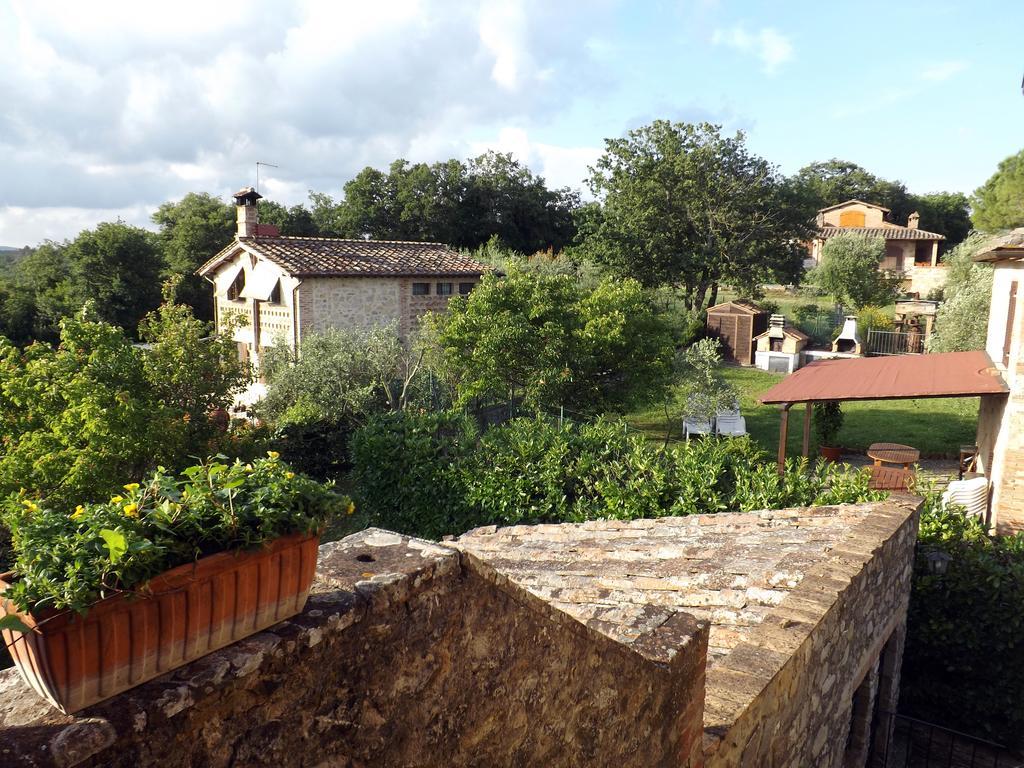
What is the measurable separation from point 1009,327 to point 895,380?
1.89m

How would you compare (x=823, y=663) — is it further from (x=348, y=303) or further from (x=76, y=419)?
(x=348, y=303)

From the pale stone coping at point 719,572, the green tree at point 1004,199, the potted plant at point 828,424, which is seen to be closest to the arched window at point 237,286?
the potted plant at point 828,424

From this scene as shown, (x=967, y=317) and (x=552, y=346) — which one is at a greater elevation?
(x=967, y=317)

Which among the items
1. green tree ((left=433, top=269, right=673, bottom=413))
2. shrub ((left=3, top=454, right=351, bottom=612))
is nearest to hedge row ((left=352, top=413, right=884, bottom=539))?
green tree ((left=433, top=269, right=673, bottom=413))

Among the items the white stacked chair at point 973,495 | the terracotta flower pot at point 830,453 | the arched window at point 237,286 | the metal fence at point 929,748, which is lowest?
the metal fence at point 929,748

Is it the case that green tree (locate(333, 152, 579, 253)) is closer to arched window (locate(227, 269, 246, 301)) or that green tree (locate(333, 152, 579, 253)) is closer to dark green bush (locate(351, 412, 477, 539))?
arched window (locate(227, 269, 246, 301))

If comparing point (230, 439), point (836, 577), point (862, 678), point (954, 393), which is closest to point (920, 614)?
point (862, 678)

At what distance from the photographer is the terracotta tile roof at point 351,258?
21.4 meters

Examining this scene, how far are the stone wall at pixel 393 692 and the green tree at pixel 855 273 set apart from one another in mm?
38297

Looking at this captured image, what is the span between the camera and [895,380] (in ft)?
43.5

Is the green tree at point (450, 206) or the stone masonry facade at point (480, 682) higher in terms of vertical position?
the green tree at point (450, 206)

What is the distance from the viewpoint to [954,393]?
11.8m

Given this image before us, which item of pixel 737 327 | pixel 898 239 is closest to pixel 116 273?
pixel 737 327

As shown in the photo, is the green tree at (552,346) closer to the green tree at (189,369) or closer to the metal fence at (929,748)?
the green tree at (189,369)
